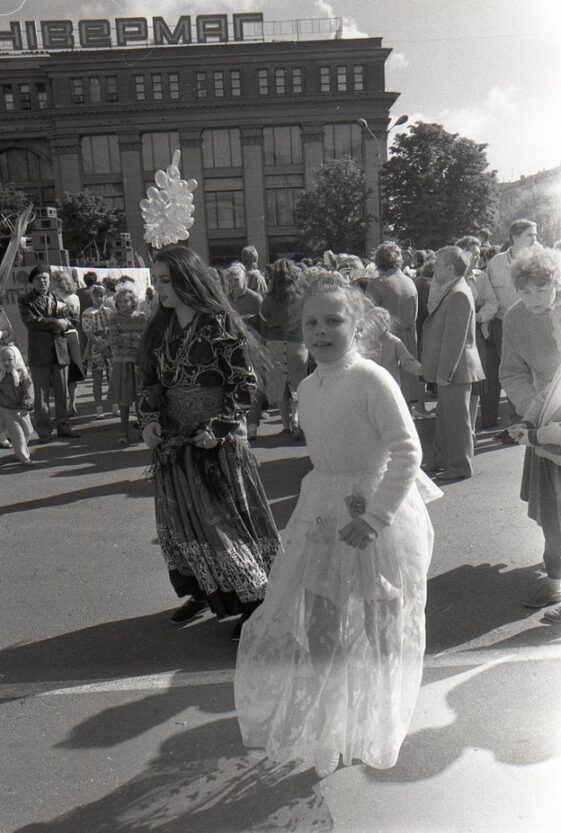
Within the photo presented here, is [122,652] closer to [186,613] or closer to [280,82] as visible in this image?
[186,613]

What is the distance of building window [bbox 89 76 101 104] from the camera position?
4715 mm

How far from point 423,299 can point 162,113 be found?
185 inches

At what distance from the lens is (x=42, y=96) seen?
4641 millimetres

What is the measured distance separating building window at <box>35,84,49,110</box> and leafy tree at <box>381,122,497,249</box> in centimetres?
964

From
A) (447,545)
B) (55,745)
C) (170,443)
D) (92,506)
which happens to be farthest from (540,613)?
(92,506)

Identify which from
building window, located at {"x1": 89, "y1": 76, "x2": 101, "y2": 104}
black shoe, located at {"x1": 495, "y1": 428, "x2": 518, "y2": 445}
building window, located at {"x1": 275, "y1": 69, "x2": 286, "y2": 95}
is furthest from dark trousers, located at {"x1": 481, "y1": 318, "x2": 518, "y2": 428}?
building window, located at {"x1": 89, "y1": 76, "x2": 101, "y2": 104}

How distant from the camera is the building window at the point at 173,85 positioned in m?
4.99

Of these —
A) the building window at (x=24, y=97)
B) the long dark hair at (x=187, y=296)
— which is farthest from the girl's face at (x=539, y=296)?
the building window at (x=24, y=97)

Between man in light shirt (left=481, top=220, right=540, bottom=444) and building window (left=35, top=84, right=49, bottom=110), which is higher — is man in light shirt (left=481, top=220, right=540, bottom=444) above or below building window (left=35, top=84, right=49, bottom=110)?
below

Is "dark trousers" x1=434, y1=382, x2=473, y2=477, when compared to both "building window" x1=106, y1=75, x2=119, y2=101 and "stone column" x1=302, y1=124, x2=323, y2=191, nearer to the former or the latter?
"building window" x1=106, y1=75, x2=119, y2=101

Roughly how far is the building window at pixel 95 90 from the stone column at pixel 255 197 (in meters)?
24.9

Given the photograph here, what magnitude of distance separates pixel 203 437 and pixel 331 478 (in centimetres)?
113

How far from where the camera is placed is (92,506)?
651 centimetres

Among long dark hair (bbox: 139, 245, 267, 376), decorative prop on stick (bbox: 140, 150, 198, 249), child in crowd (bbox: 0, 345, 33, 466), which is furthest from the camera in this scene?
decorative prop on stick (bbox: 140, 150, 198, 249)
